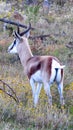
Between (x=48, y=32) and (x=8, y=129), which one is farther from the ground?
(x=48, y=32)

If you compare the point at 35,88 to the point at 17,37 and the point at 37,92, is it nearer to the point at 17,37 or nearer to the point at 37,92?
the point at 37,92

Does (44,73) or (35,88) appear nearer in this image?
(44,73)

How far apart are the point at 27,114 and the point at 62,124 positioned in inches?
29.2

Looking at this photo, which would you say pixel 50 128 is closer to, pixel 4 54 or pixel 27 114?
pixel 27 114

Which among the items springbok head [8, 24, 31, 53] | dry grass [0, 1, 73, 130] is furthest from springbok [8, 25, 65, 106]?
springbok head [8, 24, 31, 53]

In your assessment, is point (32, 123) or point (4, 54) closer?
point (32, 123)

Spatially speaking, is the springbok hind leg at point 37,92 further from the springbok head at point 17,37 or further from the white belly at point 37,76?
the springbok head at point 17,37

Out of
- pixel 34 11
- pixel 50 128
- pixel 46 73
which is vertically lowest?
pixel 50 128

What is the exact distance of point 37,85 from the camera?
Answer: 416 inches

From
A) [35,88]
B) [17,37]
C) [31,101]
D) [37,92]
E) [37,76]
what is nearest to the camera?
[31,101]

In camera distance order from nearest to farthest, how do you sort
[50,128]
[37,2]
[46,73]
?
1. [50,128]
2. [46,73]
3. [37,2]

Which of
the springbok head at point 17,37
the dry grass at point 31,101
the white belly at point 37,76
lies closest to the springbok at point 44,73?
the white belly at point 37,76

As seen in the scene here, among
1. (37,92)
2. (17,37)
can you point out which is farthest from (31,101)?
(17,37)

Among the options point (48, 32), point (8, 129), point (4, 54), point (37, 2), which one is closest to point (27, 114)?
point (8, 129)
